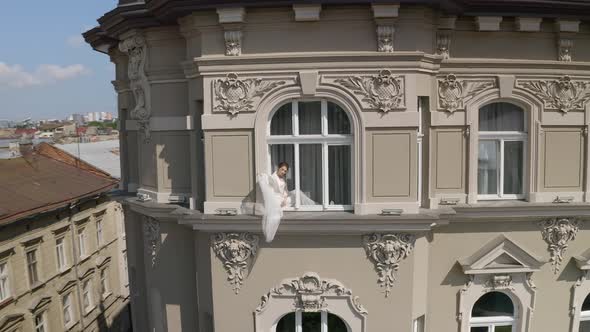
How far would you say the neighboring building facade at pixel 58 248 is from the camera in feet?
66.0

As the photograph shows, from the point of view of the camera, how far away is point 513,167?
9.80 m

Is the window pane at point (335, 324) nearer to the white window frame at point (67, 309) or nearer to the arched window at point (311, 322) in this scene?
the arched window at point (311, 322)

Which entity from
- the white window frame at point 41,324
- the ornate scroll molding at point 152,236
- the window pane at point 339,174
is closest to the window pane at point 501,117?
the window pane at point 339,174

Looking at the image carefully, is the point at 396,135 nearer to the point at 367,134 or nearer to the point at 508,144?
the point at 367,134

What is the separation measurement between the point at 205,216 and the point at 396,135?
376 cm

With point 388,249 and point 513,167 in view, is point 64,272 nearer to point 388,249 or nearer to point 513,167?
point 388,249

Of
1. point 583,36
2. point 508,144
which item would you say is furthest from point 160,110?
point 583,36

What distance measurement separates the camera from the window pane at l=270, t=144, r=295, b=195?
856 centimetres

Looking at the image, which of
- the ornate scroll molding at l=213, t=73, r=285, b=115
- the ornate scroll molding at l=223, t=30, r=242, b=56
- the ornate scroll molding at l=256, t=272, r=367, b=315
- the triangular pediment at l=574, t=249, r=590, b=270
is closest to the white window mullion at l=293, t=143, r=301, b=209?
the ornate scroll molding at l=213, t=73, r=285, b=115

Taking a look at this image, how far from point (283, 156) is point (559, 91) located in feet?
19.3

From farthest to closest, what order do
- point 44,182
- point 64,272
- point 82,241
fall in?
point 82,241, point 44,182, point 64,272

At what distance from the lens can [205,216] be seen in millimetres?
8375

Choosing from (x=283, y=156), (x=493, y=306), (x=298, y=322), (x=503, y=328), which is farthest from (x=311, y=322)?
(x=503, y=328)

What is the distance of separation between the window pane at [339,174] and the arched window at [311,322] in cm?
221
